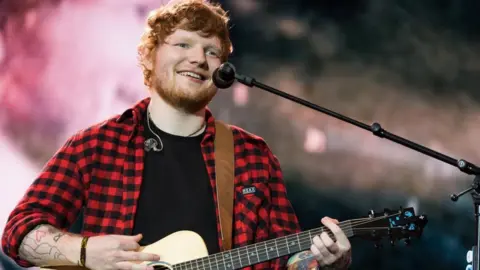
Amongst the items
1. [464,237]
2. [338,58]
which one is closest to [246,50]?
[338,58]

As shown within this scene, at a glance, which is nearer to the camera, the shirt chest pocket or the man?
the man

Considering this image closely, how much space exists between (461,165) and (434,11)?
5.67ft

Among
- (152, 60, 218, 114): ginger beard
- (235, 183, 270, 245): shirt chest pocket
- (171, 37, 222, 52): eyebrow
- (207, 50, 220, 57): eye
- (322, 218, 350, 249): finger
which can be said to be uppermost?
(171, 37, 222, 52): eyebrow

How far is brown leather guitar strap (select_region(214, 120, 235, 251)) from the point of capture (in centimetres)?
259

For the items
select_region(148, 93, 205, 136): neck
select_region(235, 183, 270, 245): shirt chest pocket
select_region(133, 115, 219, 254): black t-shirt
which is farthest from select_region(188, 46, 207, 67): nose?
select_region(235, 183, 270, 245): shirt chest pocket

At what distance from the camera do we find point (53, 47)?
344cm

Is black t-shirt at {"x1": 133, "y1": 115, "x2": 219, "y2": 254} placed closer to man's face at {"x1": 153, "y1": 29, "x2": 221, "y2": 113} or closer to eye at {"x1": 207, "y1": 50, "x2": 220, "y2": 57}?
man's face at {"x1": 153, "y1": 29, "x2": 221, "y2": 113}

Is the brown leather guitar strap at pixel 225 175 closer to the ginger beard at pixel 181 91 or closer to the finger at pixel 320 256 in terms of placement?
the ginger beard at pixel 181 91

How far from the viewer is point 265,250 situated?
2400 mm

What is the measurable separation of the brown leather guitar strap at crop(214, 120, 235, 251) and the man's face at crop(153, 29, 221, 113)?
0.59ft

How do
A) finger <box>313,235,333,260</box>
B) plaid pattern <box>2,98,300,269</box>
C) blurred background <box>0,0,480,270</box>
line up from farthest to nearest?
1. blurred background <box>0,0,480,270</box>
2. plaid pattern <box>2,98,300,269</box>
3. finger <box>313,235,333,260</box>

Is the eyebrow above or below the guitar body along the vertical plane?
above

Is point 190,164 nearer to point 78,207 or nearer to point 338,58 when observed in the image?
point 78,207

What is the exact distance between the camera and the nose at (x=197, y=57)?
264 centimetres
